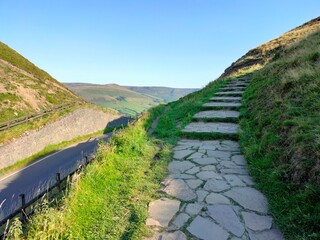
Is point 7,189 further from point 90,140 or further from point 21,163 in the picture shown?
point 90,140

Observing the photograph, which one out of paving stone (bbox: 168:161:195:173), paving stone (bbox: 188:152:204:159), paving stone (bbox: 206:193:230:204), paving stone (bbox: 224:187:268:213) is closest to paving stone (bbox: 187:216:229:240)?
paving stone (bbox: 206:193:230:204)

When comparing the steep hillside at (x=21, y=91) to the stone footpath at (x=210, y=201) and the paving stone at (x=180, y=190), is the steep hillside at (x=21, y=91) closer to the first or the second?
the stone footpath at (x=210, y=201)

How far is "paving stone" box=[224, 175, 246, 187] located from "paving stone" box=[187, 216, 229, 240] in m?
1.38

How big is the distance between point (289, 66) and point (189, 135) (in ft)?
18.5

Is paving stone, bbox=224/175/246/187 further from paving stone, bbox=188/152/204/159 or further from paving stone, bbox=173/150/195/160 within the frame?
paving stone, bbox=173/150/195/160

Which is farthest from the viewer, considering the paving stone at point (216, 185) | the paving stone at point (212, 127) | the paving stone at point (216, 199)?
the paving stone at point (212, 127)

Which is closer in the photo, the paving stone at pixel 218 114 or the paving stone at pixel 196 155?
the paving stone at pixel 196 155

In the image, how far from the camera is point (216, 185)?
5172 mm

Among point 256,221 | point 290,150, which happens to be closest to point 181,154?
point 290,150

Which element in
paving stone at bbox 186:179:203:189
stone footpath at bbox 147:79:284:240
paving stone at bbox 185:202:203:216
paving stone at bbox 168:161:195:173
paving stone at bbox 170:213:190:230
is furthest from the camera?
paving stone at bbox 168:161:195:173

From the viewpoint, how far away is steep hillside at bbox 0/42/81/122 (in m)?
35.9

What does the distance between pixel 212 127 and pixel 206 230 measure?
5.29 meters

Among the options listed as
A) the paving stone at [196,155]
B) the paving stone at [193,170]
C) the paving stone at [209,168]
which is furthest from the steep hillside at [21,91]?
the paving stone at [209,168]

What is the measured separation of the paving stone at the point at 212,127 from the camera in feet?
27.5
